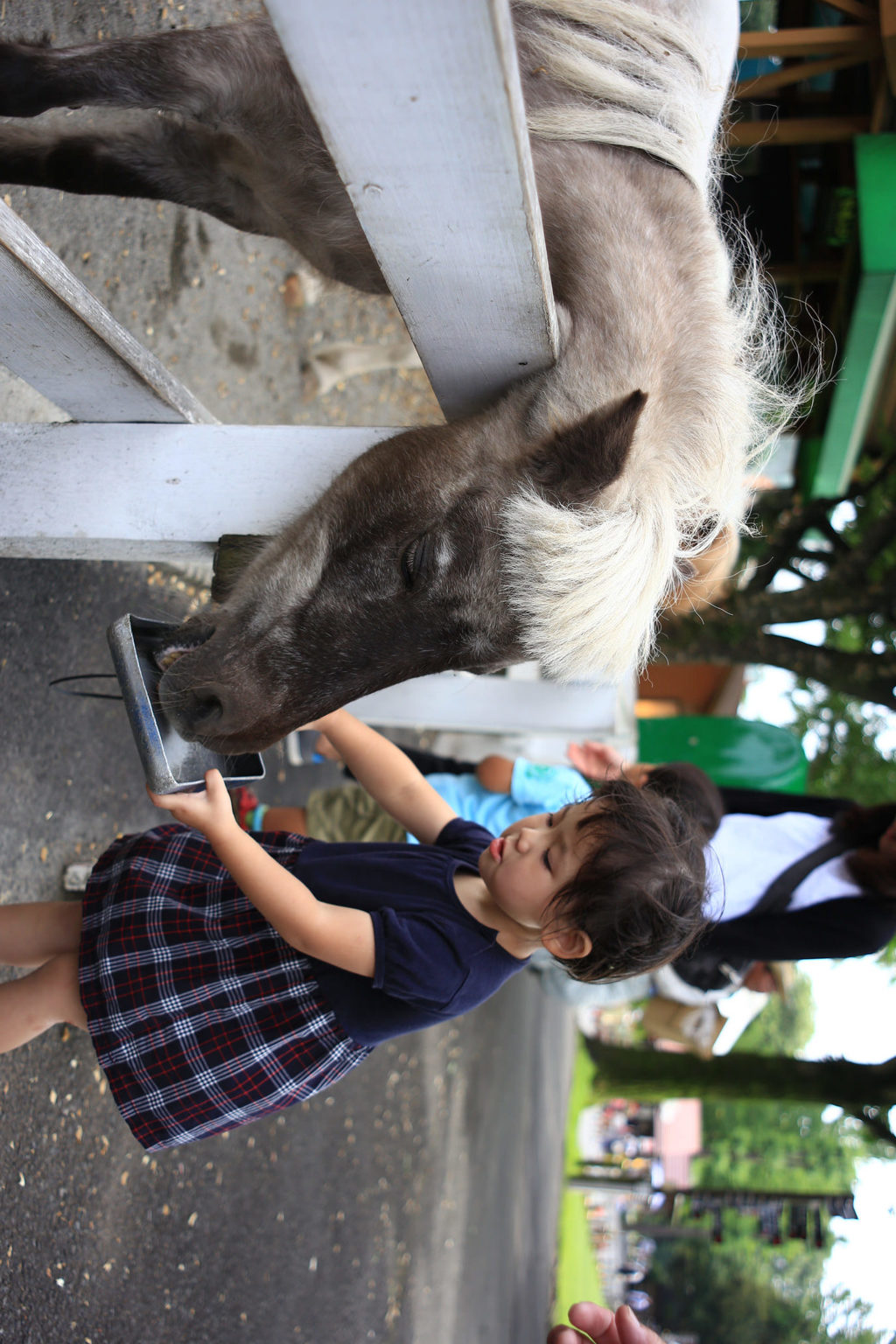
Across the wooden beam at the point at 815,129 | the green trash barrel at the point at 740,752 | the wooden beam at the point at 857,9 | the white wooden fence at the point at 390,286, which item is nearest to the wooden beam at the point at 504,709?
the green trash barrel at the point at 740,752

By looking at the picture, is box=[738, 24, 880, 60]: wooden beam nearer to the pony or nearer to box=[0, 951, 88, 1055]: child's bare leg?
the pony

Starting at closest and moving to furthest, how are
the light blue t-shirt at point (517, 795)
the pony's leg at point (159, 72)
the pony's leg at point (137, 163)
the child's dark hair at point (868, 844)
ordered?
1. the pony's leg at point (159, 72)
2. the pony's leg at point (137, 163)
3. the child's dark hair at point (868, 844)
4. the light blue t-shirt at point (517, 795)

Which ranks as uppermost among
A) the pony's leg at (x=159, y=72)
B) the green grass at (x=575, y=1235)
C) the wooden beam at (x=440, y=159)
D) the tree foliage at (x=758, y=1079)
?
the pony's leg at (x=159, y=72)

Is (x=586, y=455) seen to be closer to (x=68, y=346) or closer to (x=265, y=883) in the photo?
(x=265, y=883)

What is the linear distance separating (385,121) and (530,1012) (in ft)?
37.8

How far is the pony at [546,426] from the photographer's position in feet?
6.56

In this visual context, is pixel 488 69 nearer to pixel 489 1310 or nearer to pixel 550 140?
pixel 550 140

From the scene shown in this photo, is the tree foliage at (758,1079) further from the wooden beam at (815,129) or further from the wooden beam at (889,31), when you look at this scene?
the wooden beam at (889,31)

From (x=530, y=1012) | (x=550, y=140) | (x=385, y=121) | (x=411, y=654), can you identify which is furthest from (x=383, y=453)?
(x=530, y=1012)

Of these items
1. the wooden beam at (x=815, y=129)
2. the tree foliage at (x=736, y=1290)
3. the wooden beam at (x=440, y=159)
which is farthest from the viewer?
the tree foliage at (x=736, y=1290)

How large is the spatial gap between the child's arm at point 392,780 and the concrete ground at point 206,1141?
1.12 meters

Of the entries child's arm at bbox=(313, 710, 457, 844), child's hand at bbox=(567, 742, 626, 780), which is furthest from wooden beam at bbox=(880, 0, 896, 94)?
child's arm at bbox=(313, 710, 457, 844)

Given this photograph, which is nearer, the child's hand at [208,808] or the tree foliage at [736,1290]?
the child's hand at [208,808]

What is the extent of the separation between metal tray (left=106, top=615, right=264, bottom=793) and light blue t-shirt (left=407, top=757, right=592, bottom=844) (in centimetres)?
174
